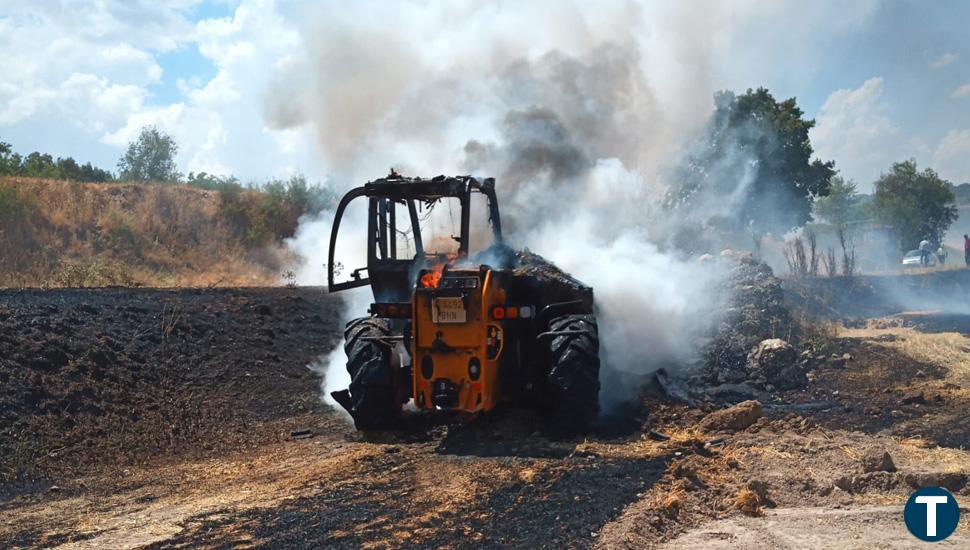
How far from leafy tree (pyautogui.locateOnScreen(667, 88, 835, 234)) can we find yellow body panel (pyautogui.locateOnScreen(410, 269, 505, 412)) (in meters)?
20.9

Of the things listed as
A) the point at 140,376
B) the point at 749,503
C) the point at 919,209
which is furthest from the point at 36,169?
the point at 919,209

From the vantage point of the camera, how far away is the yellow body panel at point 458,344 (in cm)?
922

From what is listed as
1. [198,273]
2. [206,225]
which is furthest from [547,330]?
A: [206,225]

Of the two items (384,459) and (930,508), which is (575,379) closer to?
(384,459)

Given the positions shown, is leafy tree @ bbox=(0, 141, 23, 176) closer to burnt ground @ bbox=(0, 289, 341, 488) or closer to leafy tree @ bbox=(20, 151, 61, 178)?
leafy tree @ bbox=(20, 151, 61, 178)

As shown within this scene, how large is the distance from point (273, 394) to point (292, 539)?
703cm

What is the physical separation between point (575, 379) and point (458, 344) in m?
1.28

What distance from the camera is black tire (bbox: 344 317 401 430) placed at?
32.1 ft

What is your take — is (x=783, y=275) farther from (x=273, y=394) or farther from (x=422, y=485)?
(x=422, y=485)

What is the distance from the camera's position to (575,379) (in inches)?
368

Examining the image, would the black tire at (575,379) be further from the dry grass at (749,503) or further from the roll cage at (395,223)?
the dry grass at (749,503)

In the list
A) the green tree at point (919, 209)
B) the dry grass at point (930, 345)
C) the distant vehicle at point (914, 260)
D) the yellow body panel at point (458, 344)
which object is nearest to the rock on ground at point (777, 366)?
the dry grass at point (930, 345)

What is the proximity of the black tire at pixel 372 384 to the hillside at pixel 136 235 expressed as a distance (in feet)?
44.8

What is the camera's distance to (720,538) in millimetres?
6020
